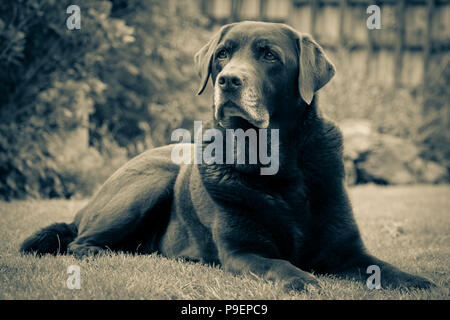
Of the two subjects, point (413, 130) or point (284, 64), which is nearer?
point (284, 64)

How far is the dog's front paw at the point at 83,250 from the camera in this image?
2.99 meters

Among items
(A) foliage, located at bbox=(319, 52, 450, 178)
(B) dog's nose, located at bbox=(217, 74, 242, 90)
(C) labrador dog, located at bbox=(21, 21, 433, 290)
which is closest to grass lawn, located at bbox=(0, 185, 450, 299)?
(C) labrador dog, located at bbox=(21, 21, 433, 290)

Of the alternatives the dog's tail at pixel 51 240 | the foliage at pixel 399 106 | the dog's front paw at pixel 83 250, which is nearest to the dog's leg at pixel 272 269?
the dog's front paw at pixel 83 250

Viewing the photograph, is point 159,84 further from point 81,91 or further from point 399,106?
point 399,106

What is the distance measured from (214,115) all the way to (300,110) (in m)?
0.50

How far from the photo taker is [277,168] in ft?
9.01

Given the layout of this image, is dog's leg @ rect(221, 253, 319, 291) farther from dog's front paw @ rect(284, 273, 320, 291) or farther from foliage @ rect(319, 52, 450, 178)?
foliage @ rect(319, 52, 450, 178)

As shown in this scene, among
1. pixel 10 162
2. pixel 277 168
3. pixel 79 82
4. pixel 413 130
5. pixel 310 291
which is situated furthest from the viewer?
pixel 413 130

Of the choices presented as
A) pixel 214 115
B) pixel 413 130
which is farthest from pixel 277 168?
pixel 413 130

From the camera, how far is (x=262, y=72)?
2697 mm

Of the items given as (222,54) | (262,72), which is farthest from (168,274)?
(222,54)

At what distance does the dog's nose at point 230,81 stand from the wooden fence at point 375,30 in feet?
26.0

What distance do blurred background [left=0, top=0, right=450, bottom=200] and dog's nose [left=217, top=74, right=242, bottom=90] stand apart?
2.31ft

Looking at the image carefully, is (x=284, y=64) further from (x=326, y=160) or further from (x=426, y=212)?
(x=426, y=212)
